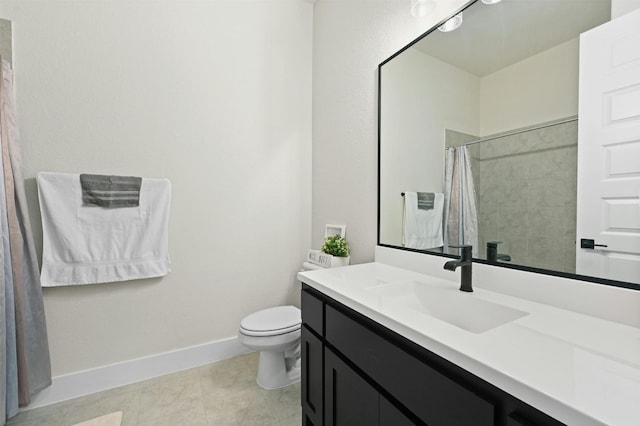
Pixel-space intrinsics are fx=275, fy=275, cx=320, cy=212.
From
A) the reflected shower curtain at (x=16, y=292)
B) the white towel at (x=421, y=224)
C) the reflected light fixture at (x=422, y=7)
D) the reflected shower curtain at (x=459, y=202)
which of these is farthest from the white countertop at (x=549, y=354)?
the reflected shower curtain at (x=16, y=292)

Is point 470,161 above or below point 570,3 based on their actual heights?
below

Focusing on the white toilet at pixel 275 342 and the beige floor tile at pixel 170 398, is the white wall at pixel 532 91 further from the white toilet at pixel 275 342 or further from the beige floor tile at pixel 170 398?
the beige floor tile at pixel 170 398

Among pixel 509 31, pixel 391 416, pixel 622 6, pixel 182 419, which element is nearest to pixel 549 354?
pixel 391 416

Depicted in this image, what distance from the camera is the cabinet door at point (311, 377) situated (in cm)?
116

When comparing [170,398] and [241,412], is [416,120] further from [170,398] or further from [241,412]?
[170,398]

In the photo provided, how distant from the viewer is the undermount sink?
0.89 metres

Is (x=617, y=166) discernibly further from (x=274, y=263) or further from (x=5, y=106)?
(x=5, y=106)

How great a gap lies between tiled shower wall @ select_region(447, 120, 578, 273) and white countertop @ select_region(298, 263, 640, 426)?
19 centimetres

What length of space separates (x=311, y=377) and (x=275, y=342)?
A: 18.4 inches

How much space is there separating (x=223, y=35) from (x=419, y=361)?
2377 mm

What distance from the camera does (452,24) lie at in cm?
123

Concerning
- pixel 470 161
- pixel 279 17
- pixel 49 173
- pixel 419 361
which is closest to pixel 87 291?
pixel 49 173

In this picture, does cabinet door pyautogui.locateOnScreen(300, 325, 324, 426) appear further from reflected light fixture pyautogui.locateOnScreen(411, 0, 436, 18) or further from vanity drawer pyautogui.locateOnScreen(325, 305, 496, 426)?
reflected light fixture pyautogui.locateOnScreen(411, 0, 436, 18)

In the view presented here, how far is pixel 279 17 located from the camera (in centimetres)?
225
